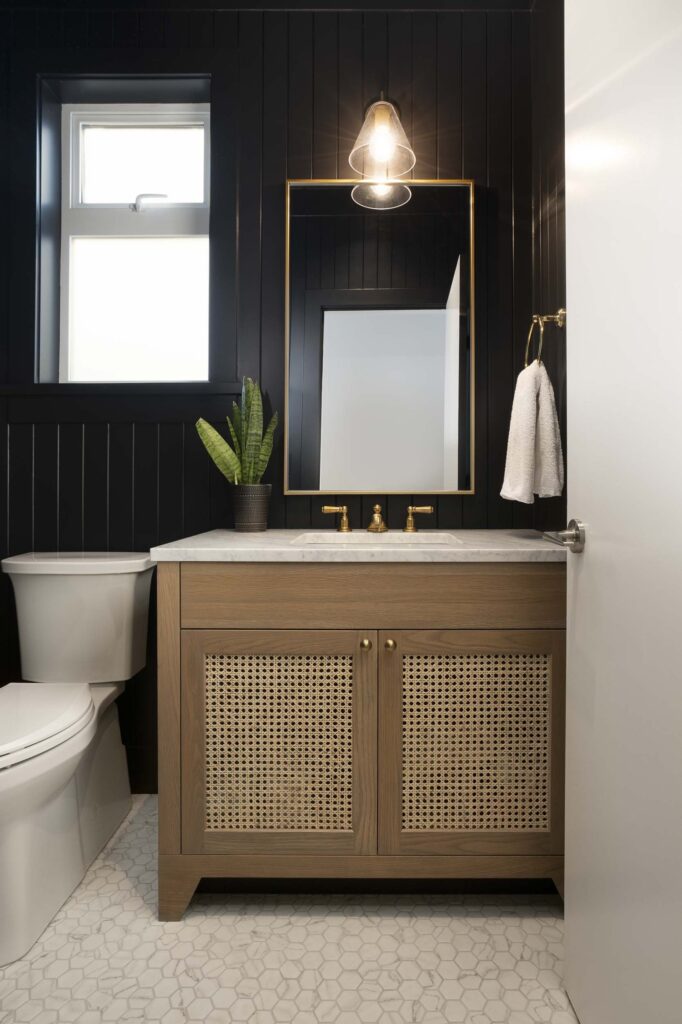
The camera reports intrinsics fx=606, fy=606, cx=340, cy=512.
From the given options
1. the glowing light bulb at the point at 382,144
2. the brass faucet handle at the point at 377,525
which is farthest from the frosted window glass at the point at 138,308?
the brass faucet handle at the point at 377,525

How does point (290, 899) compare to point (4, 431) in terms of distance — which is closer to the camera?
point (290, 899)

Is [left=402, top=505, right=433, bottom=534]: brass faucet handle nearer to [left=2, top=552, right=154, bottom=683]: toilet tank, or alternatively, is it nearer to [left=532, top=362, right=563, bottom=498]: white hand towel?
[left=532, top=362, right=563, bottom=498]: white hand towel

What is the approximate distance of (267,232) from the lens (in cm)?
194

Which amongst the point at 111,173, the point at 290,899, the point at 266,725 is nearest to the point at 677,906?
the point at 266,725

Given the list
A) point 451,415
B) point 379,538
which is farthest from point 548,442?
point 379,538

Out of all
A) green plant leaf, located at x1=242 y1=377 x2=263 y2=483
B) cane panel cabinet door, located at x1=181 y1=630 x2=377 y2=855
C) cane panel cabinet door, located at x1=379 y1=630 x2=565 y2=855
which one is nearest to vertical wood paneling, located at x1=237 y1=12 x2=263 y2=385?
green plant leaf, located at x1=242 y1=377 x2=263 y2=483

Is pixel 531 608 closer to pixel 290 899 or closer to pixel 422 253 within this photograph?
pixel 290 899

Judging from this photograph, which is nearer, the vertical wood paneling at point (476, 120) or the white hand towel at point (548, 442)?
the white hand towel at point (548, 442)

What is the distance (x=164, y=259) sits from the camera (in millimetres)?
2037

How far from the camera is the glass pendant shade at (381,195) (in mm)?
1896

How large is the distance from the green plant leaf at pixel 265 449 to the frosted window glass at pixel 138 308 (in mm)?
372

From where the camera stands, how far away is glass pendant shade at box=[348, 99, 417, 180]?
1733 mm

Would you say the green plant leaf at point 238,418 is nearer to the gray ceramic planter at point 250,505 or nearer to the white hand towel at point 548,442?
the gray ceramic planter at point 250,505

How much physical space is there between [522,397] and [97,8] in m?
1.84
